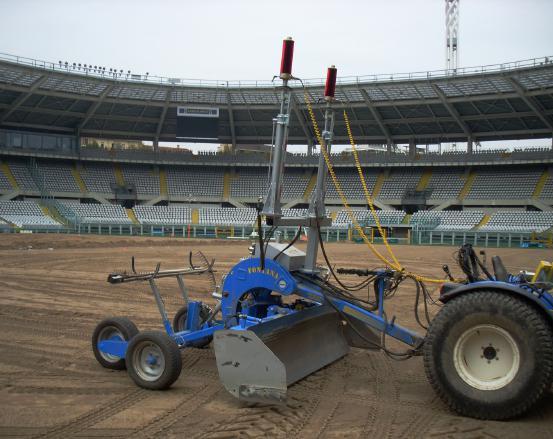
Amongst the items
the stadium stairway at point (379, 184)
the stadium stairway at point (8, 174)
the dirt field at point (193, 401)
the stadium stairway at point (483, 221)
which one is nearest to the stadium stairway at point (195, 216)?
the stadium stairway at point (8, 174)

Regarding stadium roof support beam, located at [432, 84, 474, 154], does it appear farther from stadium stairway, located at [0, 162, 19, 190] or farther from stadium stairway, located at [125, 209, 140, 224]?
stadium stairway, located at [0, 162, 19, 190]

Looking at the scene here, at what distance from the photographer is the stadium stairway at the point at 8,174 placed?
44.6 metres

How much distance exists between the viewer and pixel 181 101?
4519 cm

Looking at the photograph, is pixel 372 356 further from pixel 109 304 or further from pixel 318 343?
pixel 109 304

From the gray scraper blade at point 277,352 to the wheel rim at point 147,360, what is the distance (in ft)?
3.19

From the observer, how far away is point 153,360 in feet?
17.9

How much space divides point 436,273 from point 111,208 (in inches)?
1303

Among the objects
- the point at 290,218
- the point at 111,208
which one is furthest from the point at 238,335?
the point at 111,208

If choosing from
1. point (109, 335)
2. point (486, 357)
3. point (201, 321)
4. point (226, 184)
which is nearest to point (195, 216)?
point (226, 184)

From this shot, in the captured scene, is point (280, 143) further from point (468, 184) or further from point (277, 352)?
point (468, 184)

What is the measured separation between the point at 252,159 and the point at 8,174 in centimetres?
2155

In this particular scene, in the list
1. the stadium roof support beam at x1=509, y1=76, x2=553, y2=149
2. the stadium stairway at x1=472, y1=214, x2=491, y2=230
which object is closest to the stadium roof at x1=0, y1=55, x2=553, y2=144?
the stadium roof support beam at x1=509, y1=76, x2=553, y2=149

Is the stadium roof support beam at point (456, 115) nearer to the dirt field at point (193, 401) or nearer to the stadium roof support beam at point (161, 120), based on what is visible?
the stadium roof support beam at point (161, 120)

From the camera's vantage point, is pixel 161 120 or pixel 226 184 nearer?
pixel 161 120
